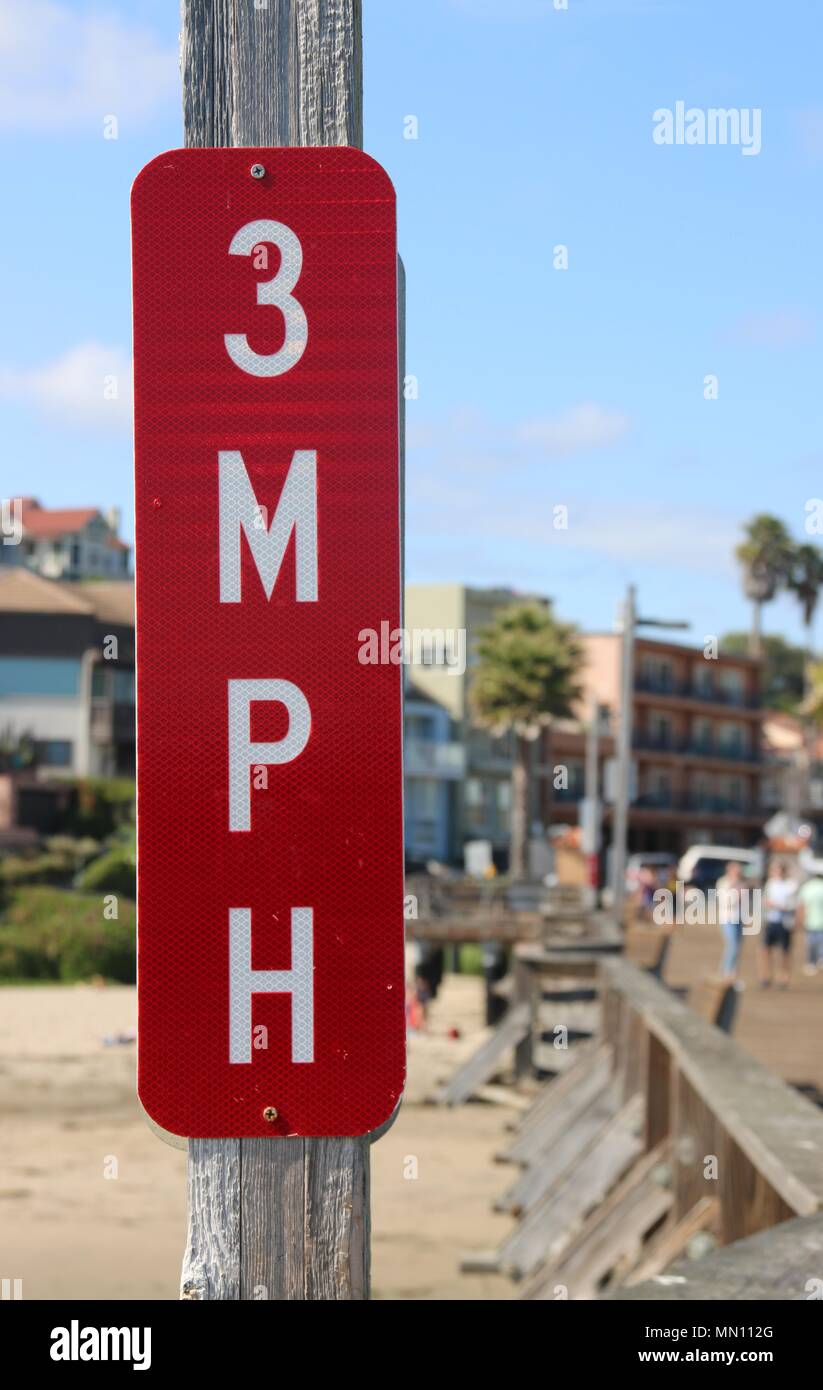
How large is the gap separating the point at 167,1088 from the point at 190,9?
1.36 metres

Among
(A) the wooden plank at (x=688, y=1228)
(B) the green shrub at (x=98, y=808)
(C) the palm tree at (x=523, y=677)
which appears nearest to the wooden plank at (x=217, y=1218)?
(A) the wooden plank at (x=688, y=1228)

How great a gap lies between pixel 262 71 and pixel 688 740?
85.0m

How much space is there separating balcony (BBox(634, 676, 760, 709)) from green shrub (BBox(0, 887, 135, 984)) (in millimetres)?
40926

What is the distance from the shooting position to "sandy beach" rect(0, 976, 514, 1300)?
13.9 metres

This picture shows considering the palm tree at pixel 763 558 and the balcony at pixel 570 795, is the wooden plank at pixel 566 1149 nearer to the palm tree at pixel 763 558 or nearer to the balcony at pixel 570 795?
the balcony at pixel 570 795

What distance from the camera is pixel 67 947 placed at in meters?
46.0

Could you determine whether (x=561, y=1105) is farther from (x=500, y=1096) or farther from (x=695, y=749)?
(x=695, y=749)

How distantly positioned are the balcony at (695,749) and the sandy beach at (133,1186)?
A: 5146 centimetres

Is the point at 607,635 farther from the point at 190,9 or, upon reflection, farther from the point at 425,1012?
the point at 190,9

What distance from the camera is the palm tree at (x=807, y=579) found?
92562mm

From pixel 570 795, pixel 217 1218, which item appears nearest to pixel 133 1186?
pixel 217 1218

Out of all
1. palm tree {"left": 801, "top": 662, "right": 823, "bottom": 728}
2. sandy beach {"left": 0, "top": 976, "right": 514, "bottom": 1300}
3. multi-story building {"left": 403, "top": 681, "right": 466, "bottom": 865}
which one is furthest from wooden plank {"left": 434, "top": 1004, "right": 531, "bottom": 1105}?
multi-story building {"left": 403, "top": 681, "right": 466, "bottom": 865}

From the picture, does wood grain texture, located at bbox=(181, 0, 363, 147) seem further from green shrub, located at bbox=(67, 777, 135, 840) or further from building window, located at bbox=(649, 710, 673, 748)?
building window, located at bbox=(649, 710, 673, 748)
